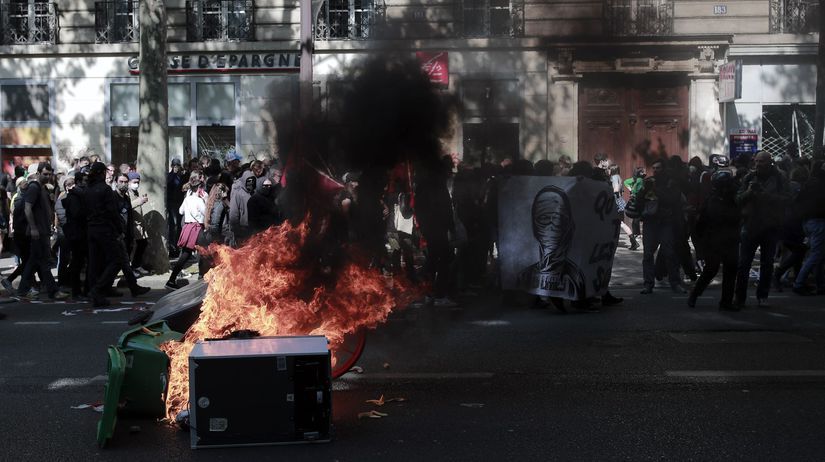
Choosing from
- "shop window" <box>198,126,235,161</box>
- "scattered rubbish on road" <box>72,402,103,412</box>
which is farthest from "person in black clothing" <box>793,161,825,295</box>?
"shop window" <box>198,126,235,161</box>

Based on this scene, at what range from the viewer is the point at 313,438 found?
5367 mm

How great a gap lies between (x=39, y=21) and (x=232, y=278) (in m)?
19.9

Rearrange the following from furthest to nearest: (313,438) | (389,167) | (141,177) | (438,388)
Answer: (141,177), (389,167), (438,388), (313,438)

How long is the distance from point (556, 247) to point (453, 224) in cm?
124

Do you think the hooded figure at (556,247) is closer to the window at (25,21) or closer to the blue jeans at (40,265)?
the blue jeans at (40,265)

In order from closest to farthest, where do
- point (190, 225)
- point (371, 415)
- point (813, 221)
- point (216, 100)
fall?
1. point (371, 415)
2. point (813, 221)
3. point (190, 225)
4. point (216, 100)

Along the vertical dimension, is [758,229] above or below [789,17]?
below

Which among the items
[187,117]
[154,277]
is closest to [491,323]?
[154,277]

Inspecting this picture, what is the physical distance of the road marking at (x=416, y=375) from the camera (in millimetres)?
7062

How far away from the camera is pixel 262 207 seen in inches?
393

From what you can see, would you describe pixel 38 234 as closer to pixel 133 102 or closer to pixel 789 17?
pixel 133 102

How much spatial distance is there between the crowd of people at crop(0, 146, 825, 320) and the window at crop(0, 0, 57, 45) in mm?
11190

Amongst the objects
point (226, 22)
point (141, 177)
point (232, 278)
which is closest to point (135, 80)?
point (226, 22)

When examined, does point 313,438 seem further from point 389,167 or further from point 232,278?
point 389,167
